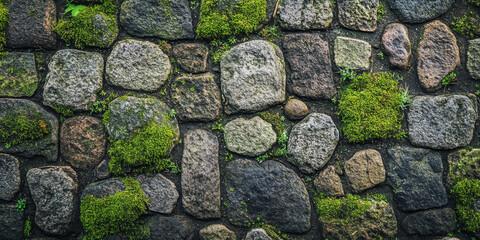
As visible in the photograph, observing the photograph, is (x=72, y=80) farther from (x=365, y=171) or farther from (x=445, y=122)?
(x=445, y=122)

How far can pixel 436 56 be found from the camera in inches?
83.1

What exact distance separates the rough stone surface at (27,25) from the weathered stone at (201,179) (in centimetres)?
135

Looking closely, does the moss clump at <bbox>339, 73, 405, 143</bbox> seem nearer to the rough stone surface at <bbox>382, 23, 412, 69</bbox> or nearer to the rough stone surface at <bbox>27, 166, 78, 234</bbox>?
the rough stone surface at <bbox>382, 23, 412, 69</bbox>

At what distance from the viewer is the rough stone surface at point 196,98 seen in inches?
84.1

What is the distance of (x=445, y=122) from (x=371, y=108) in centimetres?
50

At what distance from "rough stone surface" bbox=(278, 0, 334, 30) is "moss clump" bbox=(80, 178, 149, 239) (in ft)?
5.45

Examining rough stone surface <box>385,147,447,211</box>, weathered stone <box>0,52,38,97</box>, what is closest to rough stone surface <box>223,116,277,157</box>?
rough stone surface <box>385,147,447,211</box>

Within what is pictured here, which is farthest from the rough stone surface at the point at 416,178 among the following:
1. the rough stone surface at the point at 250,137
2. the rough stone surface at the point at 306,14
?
the rough stone surface at the point at 306,14

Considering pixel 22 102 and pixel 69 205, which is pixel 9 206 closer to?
pixel 69 205

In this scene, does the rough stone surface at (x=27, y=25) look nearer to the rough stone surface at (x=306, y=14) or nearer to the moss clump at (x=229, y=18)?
the moss clump at (x=229, y=18)

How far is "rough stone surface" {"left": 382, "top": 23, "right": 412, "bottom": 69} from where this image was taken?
2.11 metres

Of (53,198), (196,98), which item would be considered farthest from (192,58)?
(53,198)

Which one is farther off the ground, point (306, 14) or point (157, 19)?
point (306, 14)

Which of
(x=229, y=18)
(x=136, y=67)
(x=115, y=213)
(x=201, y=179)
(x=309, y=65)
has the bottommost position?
(x=115, y=213)
